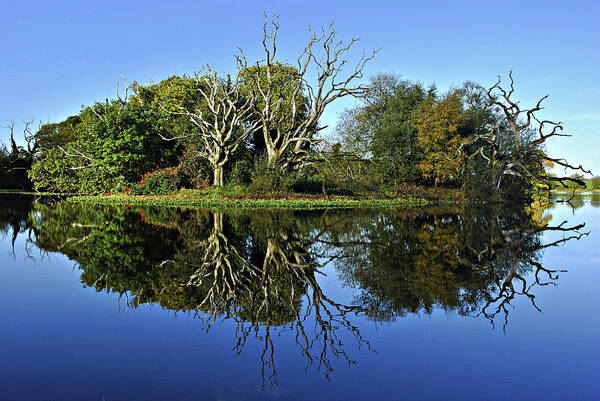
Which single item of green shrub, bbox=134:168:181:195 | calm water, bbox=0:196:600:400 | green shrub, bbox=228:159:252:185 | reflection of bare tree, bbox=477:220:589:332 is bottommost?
calm water, bbox=0:196:600:400

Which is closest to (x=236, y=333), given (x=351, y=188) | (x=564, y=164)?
(x=351, y=188)

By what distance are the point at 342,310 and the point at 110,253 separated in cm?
595

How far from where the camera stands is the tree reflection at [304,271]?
17.1 feet

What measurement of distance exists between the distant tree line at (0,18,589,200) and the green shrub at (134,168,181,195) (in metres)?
0.07

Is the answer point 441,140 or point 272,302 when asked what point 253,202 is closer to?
point 441,140

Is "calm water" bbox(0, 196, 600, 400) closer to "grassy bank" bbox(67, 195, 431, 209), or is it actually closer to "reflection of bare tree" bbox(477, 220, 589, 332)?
"reflection of bare tree" bbox(477, 220, 589, 332)

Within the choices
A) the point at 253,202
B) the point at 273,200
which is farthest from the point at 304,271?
the point at 273,200

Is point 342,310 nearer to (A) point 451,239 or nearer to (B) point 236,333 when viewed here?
(B) point 236,333

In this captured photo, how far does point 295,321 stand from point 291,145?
2545cm

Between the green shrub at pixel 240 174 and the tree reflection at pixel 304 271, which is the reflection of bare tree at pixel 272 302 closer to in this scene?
the tree reflection at pixel 304 271

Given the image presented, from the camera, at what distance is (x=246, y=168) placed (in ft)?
99.8

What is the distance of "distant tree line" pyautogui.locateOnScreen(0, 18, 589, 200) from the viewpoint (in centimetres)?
2869

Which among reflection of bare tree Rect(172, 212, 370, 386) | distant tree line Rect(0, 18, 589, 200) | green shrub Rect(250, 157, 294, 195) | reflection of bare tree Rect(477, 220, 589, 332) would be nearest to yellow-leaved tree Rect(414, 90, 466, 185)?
distant tree line Rect(0, 18, 589, 200)

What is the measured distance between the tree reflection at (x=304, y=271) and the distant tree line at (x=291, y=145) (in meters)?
14.7
